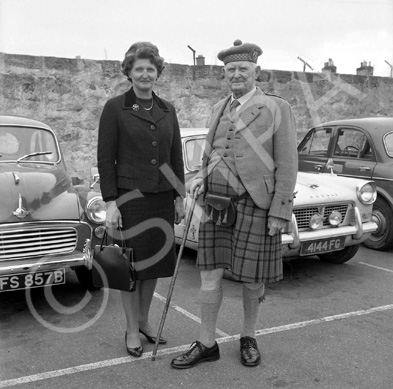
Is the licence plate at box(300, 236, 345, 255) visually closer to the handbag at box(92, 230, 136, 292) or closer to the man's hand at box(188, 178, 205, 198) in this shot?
the man's hand at box(188, 178, 205, 198)

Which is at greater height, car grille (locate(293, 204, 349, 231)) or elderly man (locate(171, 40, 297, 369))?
elderly man (locate(171, 40, 297, 369))

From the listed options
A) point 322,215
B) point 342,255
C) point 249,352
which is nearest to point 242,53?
point 249,352

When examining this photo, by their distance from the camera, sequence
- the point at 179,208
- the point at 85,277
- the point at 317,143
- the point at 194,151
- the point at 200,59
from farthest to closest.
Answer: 1. the point at 200,59
2. the point at 317,143
3. the point at 194,151
4. the point at 85,277
5. the point at 179,208

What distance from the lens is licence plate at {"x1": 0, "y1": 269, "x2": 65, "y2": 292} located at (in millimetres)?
3482

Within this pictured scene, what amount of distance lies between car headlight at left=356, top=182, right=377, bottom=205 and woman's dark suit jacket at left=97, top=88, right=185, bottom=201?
2590 millimetres

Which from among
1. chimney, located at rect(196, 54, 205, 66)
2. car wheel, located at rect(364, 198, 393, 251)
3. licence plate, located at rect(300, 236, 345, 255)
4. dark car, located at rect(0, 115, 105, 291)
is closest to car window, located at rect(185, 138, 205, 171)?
dark car, located at rect(0, 115, 105, 291)

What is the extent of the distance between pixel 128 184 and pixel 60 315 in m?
1.43

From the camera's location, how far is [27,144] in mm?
4703

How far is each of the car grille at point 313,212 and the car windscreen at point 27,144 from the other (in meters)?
2.33

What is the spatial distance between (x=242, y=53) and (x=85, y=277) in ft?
7.89

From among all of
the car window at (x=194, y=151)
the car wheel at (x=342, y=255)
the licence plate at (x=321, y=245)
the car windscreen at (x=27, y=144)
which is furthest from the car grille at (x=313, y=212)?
the car windscreen at (x=27, y=144)

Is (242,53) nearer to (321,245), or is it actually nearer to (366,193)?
(321,245)

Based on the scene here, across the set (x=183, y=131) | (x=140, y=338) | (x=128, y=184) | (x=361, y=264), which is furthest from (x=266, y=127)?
(x=361, y=264)

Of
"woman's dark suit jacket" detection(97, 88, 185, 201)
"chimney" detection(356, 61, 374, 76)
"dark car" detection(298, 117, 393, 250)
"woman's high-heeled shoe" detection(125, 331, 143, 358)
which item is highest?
"chimney" detection(356, 61, 374, 76)
